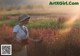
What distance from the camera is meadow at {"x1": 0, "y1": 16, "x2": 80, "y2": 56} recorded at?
175 inches

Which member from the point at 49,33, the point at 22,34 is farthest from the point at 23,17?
the point at 49,33

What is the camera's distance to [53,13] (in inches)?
175

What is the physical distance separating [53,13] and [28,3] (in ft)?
1.36

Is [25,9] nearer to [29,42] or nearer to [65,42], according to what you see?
[29,42]

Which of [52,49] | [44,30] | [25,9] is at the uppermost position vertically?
[25,9]

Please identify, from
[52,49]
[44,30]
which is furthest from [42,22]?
[52,49]

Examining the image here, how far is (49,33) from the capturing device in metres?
4.45

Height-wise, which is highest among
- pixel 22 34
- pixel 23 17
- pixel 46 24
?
pixel 23 17

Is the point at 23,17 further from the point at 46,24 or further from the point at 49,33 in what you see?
the point at 49,33

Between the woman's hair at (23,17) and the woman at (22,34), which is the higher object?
the woman's hair at (23,17)

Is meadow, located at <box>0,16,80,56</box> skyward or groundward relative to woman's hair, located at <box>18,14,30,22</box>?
A: groundward

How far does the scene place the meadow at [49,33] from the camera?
444cm

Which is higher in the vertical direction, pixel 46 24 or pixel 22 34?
pixel 46 24

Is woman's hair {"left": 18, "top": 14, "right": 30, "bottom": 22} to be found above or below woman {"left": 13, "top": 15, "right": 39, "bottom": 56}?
above
